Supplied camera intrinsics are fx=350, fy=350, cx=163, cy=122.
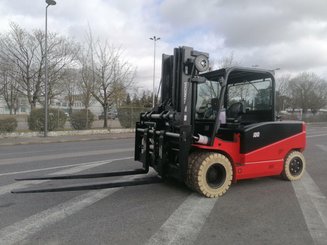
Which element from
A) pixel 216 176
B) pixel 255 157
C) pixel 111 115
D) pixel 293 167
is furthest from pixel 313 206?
pixel 111 115

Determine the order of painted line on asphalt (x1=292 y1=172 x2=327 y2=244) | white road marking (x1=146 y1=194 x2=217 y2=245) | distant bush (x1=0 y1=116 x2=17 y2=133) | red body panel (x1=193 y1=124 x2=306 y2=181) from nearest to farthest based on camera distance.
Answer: white road marking (x1=146 y1=194 x2=217 y2=245) → painted line on asphalt (x1=292 y1=172 x2=327 y2=244) → red body panel (x1=193 y1=124 x2=306 y2=181) → distant bush (x1=0 y1=116 x2=17 y2=133)

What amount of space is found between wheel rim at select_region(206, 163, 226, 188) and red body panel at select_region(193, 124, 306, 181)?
33 cm

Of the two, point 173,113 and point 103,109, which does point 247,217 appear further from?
point 103,109

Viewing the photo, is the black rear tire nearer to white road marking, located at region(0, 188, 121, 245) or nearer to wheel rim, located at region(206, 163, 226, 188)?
wheel rim, located at region(206, 163, 226, 188)

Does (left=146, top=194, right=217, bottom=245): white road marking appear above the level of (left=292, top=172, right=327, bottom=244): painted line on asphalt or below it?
below

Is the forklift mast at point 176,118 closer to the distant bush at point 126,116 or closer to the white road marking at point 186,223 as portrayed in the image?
the white road marking at point 186,223

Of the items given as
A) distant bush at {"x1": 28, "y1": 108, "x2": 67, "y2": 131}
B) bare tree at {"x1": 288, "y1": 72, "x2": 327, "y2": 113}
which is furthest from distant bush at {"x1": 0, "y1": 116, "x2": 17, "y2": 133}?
bare tree at {"x1": 288, "y1": 72, "x2": 327, "y2": 113}

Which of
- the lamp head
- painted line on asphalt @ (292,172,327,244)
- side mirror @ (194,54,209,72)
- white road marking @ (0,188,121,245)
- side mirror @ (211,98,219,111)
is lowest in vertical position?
white road marking @ (0,188,121,245)

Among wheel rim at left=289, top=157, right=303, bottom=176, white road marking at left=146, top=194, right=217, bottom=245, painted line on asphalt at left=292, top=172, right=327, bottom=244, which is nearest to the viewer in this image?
white road marking at left=146, top=194, right=217, bottom=245

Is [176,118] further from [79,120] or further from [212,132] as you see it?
[79,120]

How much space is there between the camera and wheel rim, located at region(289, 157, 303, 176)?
8055 mm

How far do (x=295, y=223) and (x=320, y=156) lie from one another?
8325 millimetres

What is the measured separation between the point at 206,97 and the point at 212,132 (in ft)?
3.78

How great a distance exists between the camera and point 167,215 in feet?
17.8
